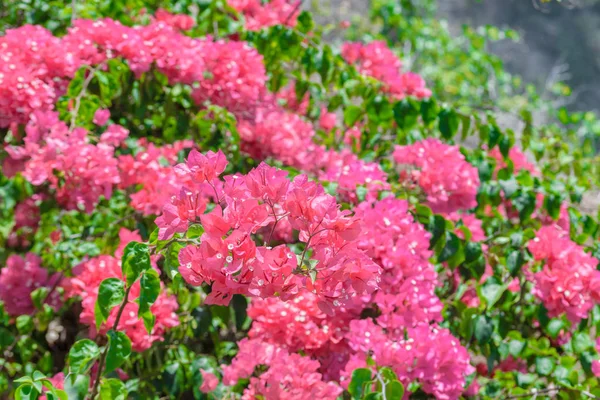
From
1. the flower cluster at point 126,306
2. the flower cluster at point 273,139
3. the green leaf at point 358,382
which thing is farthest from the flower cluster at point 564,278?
the flower cluster at point 126,306

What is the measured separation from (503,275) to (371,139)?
704mm

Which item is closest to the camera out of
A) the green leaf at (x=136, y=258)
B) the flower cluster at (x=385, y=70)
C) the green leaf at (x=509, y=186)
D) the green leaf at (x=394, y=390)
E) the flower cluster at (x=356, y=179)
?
the green leaf at (x=136, y=258)

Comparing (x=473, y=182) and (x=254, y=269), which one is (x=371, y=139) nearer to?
(x=473, y=182)

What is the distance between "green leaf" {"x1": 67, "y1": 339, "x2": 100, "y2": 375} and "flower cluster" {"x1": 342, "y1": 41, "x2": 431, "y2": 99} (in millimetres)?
1590

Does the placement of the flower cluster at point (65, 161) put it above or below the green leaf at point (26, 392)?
below

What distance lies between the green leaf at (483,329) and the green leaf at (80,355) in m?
0.89

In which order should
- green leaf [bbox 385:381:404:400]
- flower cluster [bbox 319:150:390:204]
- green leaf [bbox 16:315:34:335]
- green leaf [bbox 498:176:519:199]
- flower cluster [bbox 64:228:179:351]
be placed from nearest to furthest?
green leaf [bbox 385:381:404:400], flower cluster [bbox 64:228:179:351], flower cluster [bbox 319:150:390:204], green leaf [bbox 16:315:34:335], green leaf [bbox 498:176:519:199]

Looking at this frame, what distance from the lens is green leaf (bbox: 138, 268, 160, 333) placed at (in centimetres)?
112

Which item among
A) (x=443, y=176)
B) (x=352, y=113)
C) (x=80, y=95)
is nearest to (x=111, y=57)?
(x=80, y=95)

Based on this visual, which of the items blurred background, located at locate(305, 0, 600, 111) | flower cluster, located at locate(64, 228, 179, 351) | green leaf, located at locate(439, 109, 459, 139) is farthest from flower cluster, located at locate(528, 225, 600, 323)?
blurred background, located at locate(305, 0, 600, 111)

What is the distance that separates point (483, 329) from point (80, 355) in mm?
930

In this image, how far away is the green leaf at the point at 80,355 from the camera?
3.76 ft

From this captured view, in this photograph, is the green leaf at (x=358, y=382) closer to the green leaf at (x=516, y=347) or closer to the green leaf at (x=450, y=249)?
the green leaf at (x=450, y=249)

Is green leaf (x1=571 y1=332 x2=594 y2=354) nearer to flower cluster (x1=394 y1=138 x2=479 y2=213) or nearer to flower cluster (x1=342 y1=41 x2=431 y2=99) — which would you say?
flower cluster (x1=394 y1=138 x2=479 y2=213)
